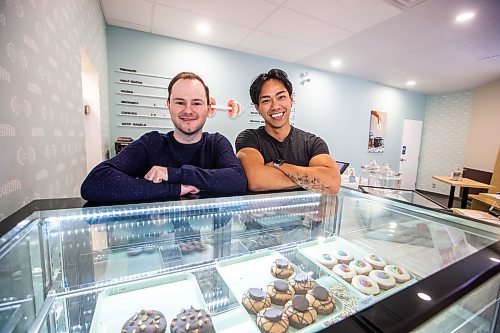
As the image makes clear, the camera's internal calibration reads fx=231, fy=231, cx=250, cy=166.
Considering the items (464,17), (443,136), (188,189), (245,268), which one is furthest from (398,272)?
(443,136)

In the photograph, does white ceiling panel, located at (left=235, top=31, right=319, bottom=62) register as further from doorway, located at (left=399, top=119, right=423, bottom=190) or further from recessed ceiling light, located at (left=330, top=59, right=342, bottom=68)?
doorway, located at (left=399, top=119, right=423, bottom=190)

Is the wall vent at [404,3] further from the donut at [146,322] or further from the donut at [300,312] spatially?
the donut at [146,322]

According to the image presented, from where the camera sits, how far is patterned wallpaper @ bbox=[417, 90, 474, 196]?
19.1ft

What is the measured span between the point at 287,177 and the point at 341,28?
2.71 metres

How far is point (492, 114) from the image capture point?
17.0 feet

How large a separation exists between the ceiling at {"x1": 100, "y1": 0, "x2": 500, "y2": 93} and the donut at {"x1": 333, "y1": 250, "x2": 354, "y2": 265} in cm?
250

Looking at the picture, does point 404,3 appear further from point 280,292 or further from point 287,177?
point 280,292

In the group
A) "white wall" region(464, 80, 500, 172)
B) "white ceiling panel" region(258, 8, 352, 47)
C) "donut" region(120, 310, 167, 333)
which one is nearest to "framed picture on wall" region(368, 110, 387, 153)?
"white wall" region(464, 80, 500, 172)

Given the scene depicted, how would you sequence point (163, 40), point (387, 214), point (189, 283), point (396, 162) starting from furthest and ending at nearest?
point (396, 162) → point (163, 40) → point (387, 214) → point (189, 283)

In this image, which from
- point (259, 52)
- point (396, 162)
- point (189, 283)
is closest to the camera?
point (189, 283)

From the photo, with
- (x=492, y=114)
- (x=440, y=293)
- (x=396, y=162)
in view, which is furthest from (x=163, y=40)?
(x=492, y=114)

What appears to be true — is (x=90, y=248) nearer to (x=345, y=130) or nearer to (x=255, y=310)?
(x=255, y=310)

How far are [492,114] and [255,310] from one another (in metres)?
7.22

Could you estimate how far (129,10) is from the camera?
2746 mm
